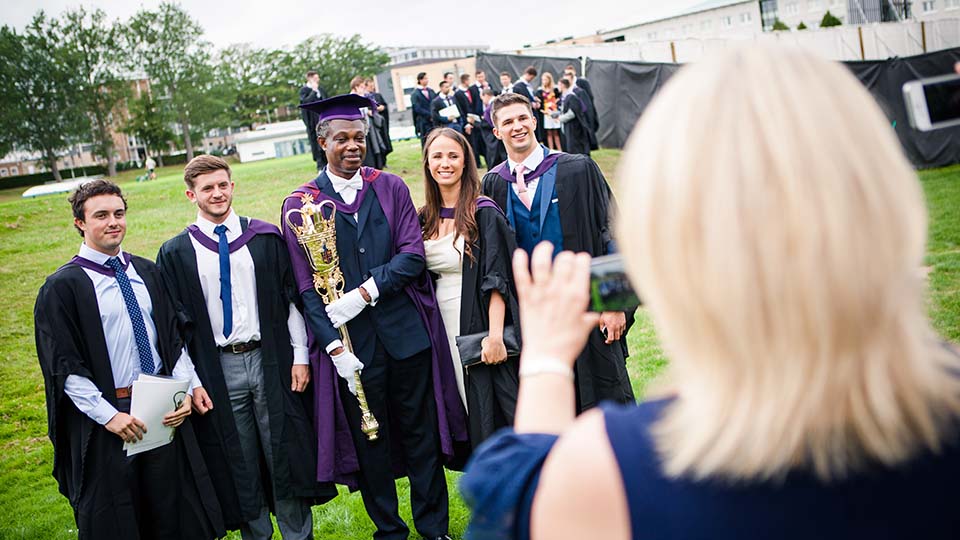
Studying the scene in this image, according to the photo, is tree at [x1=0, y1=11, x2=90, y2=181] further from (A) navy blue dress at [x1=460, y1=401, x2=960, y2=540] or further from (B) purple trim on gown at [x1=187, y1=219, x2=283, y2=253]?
(A) navy blue dress at [x1=460, y1=401, x2=960, y2=540]

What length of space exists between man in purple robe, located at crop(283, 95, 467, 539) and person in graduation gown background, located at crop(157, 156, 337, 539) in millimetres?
123

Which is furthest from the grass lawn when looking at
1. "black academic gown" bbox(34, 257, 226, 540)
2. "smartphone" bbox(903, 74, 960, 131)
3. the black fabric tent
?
"smartphone" bbox(903, 74, 960, 131)

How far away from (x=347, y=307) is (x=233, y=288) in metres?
0.64

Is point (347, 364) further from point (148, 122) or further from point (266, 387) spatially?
point (148, 122)

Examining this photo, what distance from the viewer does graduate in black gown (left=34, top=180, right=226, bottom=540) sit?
3.52 meters

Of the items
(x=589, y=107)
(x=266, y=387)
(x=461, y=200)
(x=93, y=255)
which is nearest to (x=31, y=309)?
(x=93, y=255)

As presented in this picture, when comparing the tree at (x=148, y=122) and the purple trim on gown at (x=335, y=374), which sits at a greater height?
the tree at (x=148, y=122)

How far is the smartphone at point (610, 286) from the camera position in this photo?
50.0 inches

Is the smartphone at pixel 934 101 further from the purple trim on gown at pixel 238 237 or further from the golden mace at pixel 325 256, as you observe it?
the purple trim on gown at pixel 238 237

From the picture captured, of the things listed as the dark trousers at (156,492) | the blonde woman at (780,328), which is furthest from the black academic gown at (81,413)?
the blonde woman at (780,328)

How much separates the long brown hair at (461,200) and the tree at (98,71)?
54.7m

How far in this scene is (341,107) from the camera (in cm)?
418

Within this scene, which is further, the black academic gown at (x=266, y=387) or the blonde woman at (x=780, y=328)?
the black academic gown at (x=266, y=387)

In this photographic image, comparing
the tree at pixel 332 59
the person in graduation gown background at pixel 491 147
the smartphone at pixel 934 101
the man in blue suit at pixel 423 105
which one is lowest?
the smartphone at pixel 934 101
